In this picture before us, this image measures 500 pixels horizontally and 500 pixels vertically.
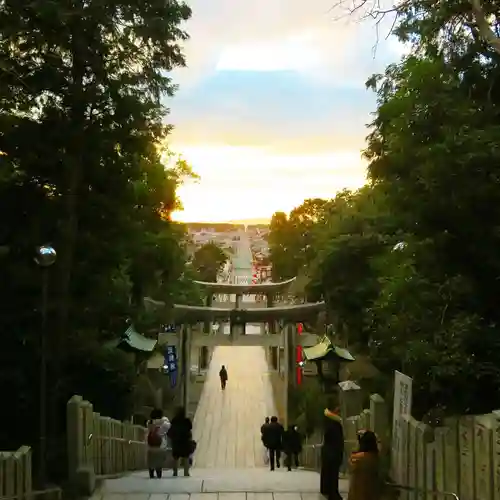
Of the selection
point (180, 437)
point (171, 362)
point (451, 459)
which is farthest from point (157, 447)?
point (171, 362)

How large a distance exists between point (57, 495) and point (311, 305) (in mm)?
18706

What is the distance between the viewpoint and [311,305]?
2777 centimetres

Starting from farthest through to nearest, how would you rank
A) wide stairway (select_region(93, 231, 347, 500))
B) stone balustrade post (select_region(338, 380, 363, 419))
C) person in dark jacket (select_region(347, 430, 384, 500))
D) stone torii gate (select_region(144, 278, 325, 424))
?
stone torii gate (select_region(144, 278, 325, 424)) → stone balustrade post (select_region(338, 380, 363, 419)) → wide stairway (select_region(93, 231, 347, 500)) → person in dark jacket (select_region(347, 430, 384, 500))

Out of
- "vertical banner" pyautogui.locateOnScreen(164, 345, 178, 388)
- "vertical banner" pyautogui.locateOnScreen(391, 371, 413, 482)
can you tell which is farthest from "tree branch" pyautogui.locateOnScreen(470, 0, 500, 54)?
"vertical banner" pyautogui.locateOnScreen(164, 345, 178, 388)

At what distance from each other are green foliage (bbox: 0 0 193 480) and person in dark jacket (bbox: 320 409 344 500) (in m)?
4.78

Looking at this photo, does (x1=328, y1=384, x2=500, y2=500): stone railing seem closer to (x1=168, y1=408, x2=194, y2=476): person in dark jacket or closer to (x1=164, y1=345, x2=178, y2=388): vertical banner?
(x1=168, y1=408, x2=194, y2=476): person in dark jacket

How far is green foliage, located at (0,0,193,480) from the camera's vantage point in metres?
12.0

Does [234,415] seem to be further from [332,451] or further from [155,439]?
[332,451]

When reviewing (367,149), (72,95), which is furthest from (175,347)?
(72,95)

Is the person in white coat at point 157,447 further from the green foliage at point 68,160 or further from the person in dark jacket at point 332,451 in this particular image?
the person in dark jacket at point 332,451

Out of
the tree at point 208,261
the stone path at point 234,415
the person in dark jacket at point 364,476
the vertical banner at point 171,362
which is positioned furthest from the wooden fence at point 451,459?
the tree at point 208,261

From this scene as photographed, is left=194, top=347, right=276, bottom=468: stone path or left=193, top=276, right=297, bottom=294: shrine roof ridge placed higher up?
left=193, top=276, right=297, bottom=294: shrine roof ridge

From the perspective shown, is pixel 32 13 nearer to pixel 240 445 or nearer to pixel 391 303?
pixel 391 303

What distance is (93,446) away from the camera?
36.5ft
